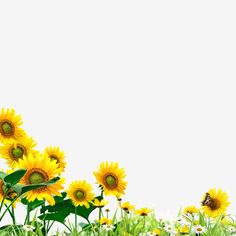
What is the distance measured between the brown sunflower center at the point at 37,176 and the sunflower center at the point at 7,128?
440mm

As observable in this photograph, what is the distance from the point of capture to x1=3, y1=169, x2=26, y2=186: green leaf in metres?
2.41

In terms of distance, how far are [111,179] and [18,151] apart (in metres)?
0.59

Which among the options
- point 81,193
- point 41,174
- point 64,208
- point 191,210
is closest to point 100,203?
point 81,193

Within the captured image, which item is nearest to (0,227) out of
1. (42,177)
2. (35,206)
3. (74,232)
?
(35,206)

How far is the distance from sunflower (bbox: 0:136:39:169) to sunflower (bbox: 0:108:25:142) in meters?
0.04

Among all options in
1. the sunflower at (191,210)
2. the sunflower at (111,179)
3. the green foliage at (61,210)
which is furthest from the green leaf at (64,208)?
the sunflower at (191,210)

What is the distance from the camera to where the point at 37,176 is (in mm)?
2623

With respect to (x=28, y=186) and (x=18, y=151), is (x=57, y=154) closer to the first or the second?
(x=18, y=151)

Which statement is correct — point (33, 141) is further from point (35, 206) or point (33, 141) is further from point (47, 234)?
point (47, 234)

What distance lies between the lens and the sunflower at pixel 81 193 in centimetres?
311

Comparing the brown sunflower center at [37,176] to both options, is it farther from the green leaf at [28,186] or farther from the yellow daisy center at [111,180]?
the yellow daisy center at [111,180]

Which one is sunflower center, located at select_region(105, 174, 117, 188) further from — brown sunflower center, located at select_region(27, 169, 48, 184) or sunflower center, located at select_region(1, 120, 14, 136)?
sunflower center, located at select_region(1, 120, 14, 136)

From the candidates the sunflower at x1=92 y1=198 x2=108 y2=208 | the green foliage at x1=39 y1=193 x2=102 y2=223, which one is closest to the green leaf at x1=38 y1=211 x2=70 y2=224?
the green foliage at x1=39 y1=193 x2=102 y2=223

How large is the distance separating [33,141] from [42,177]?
0.39 m
